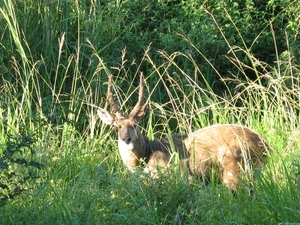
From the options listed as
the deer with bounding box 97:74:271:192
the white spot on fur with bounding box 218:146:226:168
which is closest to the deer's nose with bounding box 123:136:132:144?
the deer with bounding box 97:74:271:192

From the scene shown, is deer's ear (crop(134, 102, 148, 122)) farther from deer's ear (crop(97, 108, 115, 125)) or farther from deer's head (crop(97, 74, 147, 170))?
deer's ear (crop(97, 108, 115, 125))

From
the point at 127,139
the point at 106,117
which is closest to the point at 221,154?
the point at 127,139

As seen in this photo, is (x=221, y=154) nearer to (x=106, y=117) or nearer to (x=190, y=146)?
(x=190, y=146)

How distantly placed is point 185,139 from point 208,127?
296 mm

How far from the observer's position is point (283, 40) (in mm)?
12406

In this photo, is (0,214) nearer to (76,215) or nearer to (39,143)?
(76,215)

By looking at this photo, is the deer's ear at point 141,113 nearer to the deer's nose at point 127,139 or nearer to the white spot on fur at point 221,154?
the deer's nose at point 127,139

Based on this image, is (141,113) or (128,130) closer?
(128,130)

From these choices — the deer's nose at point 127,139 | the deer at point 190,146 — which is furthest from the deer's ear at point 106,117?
the deer's nose at point 127,139

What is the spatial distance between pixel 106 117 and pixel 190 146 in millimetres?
1135

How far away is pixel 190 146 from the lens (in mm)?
8570

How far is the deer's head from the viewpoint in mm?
9078

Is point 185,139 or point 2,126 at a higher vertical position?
point 2,126

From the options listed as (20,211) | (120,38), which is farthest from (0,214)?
(120,38)
